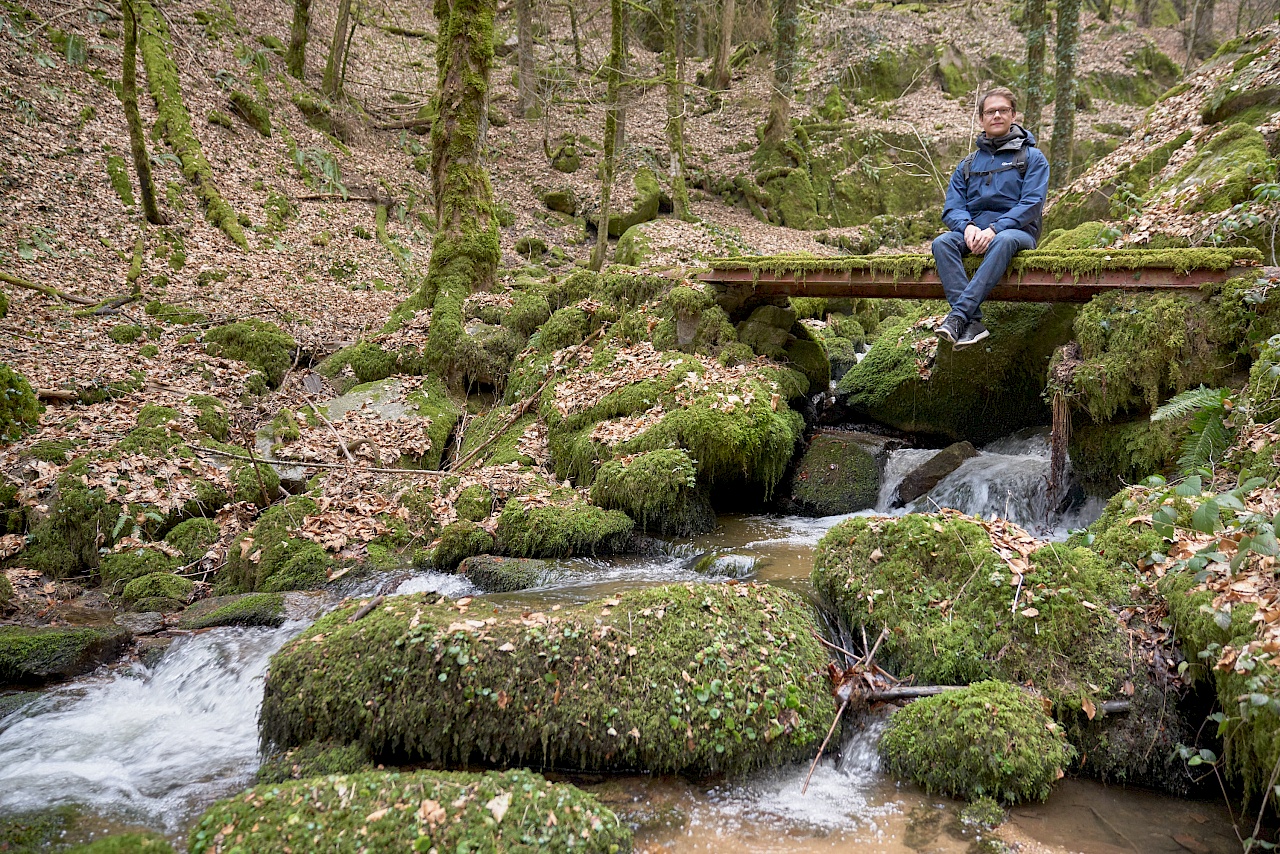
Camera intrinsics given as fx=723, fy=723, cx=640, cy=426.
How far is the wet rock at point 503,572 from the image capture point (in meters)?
5.97

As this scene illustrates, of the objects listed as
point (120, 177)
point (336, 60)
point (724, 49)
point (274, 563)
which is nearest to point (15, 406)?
point (274, 563)

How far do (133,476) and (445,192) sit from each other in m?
5.90

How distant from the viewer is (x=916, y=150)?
20406mm

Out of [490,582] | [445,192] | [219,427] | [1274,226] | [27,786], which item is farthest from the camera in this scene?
[445,192]

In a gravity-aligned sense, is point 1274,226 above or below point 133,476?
above

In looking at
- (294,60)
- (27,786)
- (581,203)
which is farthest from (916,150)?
(27,786)

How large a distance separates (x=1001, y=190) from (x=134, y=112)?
13408 millimetres

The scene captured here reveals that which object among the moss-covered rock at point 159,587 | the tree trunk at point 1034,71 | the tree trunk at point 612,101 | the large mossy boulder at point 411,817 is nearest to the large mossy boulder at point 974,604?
the large mossy boulder at point 411,817

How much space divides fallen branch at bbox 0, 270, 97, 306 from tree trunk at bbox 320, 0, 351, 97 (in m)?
11.5

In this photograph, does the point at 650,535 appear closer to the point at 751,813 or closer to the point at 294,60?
the point at 751,813

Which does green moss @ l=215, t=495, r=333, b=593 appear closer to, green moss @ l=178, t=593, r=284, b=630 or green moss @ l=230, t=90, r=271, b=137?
green moss @ l=178, t=593, r=284, b=630

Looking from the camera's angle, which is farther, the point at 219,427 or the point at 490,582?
the point at 219,427

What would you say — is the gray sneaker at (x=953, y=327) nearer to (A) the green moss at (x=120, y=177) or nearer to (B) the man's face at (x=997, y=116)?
(B) the man's face at (x=997, y=116)

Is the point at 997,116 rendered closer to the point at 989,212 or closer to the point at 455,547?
the point at 989,212
